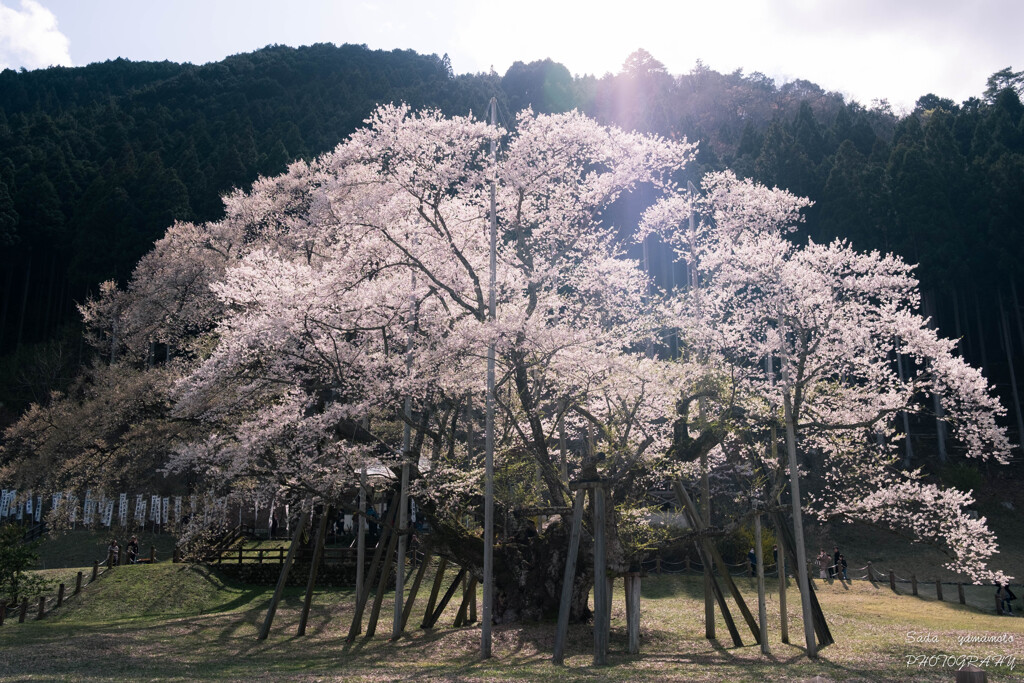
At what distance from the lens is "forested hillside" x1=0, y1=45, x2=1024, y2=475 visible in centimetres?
3684

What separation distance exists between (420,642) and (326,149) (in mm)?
49430

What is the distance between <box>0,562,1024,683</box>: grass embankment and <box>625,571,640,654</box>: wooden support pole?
0.37 meters

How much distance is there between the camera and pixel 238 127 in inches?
2368

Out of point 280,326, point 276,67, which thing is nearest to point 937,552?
point 280,326

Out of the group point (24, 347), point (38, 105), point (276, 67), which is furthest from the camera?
point (276, 67)

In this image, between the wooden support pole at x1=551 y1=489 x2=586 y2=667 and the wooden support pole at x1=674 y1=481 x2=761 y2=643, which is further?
the wooden support pole at x1=674 y1=481 x2=761 y2=643

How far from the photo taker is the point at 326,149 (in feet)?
189

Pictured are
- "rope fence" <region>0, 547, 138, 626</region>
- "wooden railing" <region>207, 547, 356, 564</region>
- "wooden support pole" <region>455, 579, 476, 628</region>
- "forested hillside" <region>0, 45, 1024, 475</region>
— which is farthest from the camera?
"forested hillside" <region>0, 45, 1024, 475</region>

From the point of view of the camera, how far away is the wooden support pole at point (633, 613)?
42.0ft

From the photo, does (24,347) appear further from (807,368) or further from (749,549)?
(807,368)

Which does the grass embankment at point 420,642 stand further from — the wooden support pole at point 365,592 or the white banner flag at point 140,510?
the white banner flag at point 140,510

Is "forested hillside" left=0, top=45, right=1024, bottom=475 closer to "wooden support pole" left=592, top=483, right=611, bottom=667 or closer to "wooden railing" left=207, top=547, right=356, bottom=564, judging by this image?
"wooden support pole" left=592, top=483, right=611, bottom=667

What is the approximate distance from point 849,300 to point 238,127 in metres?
56.7

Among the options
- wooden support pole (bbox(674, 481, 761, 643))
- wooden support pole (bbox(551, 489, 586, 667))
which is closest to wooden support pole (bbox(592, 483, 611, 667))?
wooden support pole (bbox(551, 489, 586, 667))
